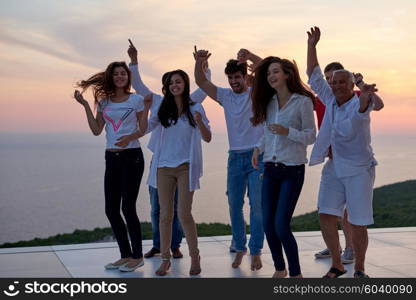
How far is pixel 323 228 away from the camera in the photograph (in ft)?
17.4

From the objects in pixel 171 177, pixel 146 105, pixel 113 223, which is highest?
pixel 146 105

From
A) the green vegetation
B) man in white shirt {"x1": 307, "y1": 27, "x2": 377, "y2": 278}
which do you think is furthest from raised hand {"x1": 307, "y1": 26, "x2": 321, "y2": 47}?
the green vegetation

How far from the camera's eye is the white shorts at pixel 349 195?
5.07 metres

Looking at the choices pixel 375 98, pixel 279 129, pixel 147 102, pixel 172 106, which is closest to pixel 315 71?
pixel 375 98

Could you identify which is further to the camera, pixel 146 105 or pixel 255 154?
pixel 146 105

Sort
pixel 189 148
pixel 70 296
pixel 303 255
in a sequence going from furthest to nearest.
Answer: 1. pixel 303 255
2. pixel 189 148
3. pixel 70 296

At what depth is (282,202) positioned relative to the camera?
479 centimetres

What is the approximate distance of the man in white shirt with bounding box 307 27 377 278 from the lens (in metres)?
5.02

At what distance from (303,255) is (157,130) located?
6.32 feet

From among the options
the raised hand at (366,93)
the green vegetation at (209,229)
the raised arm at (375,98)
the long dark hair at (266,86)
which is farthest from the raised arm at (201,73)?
the green vegetation at (209,229)

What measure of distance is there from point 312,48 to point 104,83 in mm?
1856

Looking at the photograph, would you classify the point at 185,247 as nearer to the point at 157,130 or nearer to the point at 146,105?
Answer: the point at 157,130

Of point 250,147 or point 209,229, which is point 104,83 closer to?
point 250,147

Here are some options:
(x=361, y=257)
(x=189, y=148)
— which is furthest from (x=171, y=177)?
(x=361, y=257)
